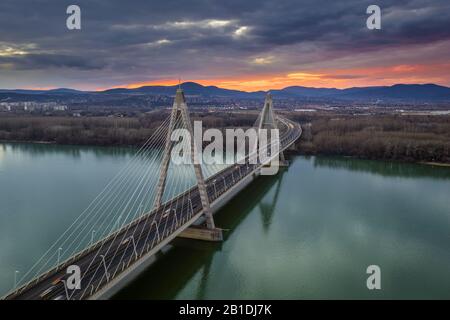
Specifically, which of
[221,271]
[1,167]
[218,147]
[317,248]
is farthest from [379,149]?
[1,167]

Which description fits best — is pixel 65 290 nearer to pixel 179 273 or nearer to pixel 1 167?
pixel 179 273

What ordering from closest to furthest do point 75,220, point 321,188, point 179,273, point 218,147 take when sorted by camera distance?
1. point 179,273
2. point 75,220
3. point 321,188
4. point 218,147

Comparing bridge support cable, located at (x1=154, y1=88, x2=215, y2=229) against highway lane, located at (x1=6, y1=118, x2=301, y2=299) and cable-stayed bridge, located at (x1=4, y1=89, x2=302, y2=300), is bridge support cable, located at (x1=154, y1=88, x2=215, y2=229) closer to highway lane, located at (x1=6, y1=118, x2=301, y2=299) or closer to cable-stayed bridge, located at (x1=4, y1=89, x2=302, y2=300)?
cable-stayed bridge, located at (x1=4, y1=89, x2=302, y2=300)

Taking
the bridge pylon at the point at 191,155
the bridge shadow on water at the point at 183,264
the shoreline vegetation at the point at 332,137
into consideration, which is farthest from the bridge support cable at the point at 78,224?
the shoreline vegetation at the point at 332,137

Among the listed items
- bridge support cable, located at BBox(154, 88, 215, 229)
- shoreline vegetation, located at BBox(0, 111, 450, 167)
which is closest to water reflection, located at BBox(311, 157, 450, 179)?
shoreline vegetation, located at BBox(0, 111, 450, 167)

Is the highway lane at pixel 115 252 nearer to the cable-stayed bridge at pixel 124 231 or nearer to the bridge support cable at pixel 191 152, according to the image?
the cable-stayed bridge at pixel 124 231

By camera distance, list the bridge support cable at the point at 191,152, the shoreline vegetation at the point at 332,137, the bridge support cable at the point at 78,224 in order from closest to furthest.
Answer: the bridge support cable at the point at 78,224, the bridge support cable at the point at 191,152, the shoreline vegetation at the point at 332,137

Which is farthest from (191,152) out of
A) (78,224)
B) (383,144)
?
(383,144)
